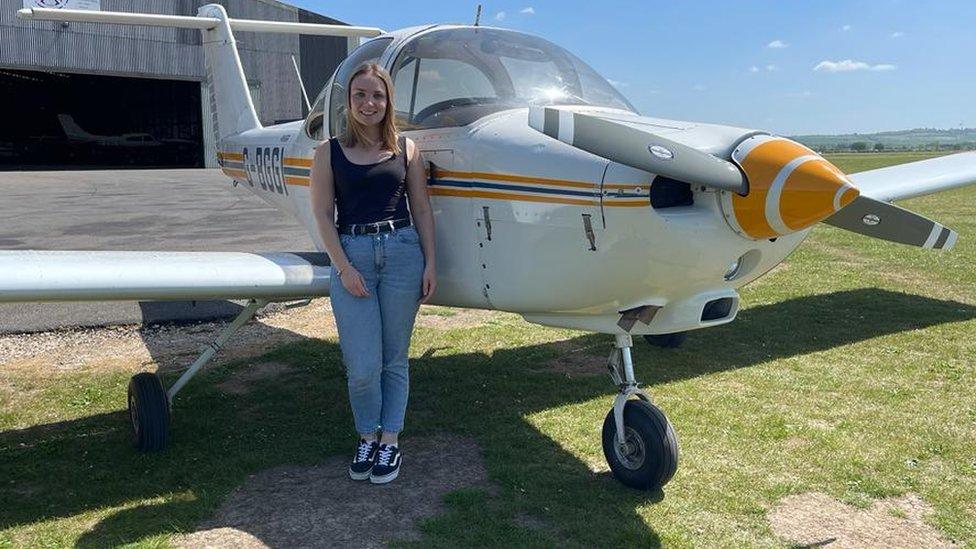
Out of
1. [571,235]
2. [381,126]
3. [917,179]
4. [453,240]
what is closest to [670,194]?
[571,235]

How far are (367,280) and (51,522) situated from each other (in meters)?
1.85

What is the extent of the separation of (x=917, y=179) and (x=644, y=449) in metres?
5.92

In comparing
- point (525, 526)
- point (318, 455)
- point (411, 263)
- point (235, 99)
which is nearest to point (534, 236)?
point (411, 263)

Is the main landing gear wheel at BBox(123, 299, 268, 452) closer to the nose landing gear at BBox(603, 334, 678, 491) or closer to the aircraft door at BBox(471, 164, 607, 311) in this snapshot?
the aircraft door at BBox(471, 164, 607, 311)

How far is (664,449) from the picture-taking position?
12.5ft

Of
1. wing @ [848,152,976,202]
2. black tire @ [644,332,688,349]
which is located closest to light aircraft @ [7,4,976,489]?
black tire @ [644,332,688,349]

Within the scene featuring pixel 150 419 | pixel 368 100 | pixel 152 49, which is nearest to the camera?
pixel 368 100

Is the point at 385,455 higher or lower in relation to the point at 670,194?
lower

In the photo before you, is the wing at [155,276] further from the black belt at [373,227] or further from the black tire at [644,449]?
the black tire at [644,449]

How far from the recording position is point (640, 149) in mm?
3088

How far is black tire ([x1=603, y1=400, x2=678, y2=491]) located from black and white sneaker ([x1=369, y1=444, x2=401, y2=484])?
111 cm

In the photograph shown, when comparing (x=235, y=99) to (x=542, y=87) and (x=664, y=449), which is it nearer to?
(x=542, y=87)

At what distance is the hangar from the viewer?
3681 centimetres

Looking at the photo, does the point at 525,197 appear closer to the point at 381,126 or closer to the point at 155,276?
the point at 381,126
